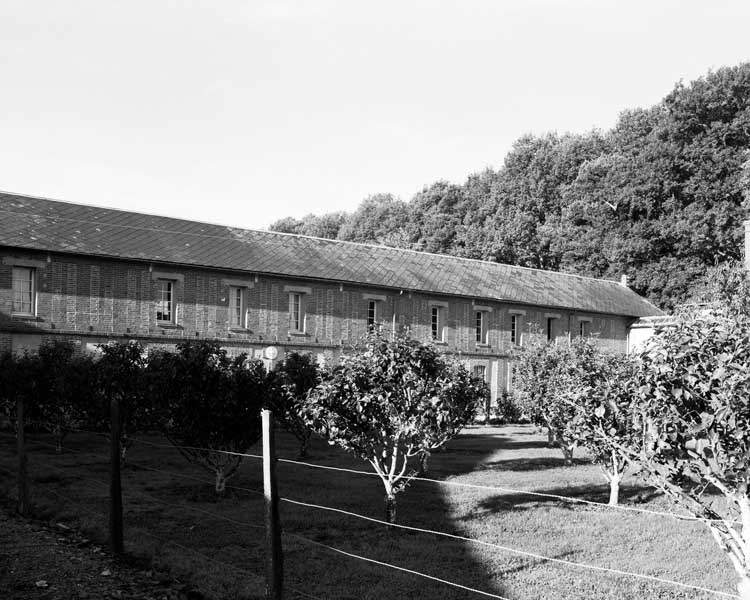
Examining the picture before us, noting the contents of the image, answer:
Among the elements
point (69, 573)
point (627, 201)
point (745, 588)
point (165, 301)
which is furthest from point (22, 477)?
point (627, 201)

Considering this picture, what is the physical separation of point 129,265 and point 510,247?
119 feet

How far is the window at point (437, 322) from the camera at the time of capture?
40375 mm

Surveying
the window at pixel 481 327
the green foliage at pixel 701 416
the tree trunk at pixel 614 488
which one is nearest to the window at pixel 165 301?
the window at pixel 481 327

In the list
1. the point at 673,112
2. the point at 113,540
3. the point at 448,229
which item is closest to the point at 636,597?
the point at 113,540

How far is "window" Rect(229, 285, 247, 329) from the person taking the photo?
33.6 m

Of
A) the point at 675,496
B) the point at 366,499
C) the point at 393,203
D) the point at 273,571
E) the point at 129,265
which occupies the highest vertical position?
the point at 393,203

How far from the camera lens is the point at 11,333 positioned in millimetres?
27938

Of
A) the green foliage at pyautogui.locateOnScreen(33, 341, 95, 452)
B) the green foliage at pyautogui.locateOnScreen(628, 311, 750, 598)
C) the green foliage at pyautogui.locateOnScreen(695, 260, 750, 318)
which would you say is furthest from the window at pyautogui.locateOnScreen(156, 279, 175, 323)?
the green foliage at pyautogui.locateOnScreen(628, 311, 750, 598)

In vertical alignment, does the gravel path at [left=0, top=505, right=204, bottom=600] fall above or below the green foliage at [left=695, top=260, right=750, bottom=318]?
below

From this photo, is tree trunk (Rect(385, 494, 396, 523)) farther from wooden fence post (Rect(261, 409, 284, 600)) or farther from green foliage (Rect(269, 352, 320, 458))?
wooden fence post (Rect(261, 409, 284, 600))

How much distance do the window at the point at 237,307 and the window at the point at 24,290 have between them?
8073 mm

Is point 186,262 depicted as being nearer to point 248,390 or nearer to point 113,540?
point 248,390

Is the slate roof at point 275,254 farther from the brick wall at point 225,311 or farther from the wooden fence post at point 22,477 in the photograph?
the wooden fence post at point 22,477

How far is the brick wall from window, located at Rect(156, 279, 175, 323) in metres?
0.21
